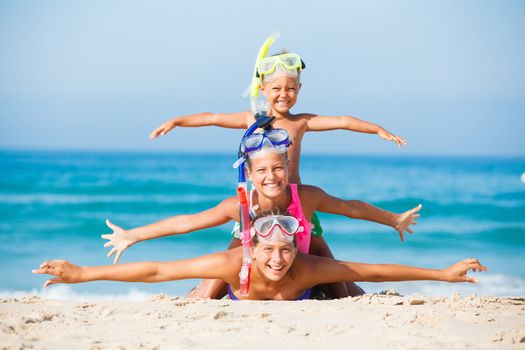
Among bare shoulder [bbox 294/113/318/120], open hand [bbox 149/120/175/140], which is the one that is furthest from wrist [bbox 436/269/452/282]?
open hand [bbox 149/120/175/140]

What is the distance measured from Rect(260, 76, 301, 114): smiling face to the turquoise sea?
186 inches

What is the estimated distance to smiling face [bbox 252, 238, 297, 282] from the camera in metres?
5.70

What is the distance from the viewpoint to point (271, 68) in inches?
265

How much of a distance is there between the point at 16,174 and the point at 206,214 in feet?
79.1

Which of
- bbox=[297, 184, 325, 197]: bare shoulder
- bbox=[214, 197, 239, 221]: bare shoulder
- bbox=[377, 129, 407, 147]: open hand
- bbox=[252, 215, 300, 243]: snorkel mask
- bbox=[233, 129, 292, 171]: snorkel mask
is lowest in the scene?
bbox=[252, 215, 300, 243]: snorkel mask

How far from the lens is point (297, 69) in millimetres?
6809

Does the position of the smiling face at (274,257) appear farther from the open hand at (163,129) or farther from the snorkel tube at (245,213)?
the open hand at (163,129)

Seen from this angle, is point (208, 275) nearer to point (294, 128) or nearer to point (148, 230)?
point (148, 230)

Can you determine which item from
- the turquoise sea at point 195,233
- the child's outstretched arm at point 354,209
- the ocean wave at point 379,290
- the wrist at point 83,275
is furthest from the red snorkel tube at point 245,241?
the turquoise sea at point 195,233

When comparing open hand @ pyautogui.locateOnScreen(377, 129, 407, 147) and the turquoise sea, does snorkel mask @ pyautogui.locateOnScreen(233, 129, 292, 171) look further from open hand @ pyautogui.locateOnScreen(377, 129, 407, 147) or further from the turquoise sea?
the turquoise sea

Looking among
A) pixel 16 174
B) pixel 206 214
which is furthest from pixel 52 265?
pixel 16 174

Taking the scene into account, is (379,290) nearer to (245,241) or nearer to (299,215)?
(299,215)

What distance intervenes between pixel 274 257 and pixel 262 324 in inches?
32.8

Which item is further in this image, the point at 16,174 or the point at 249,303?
the point at 16,174
